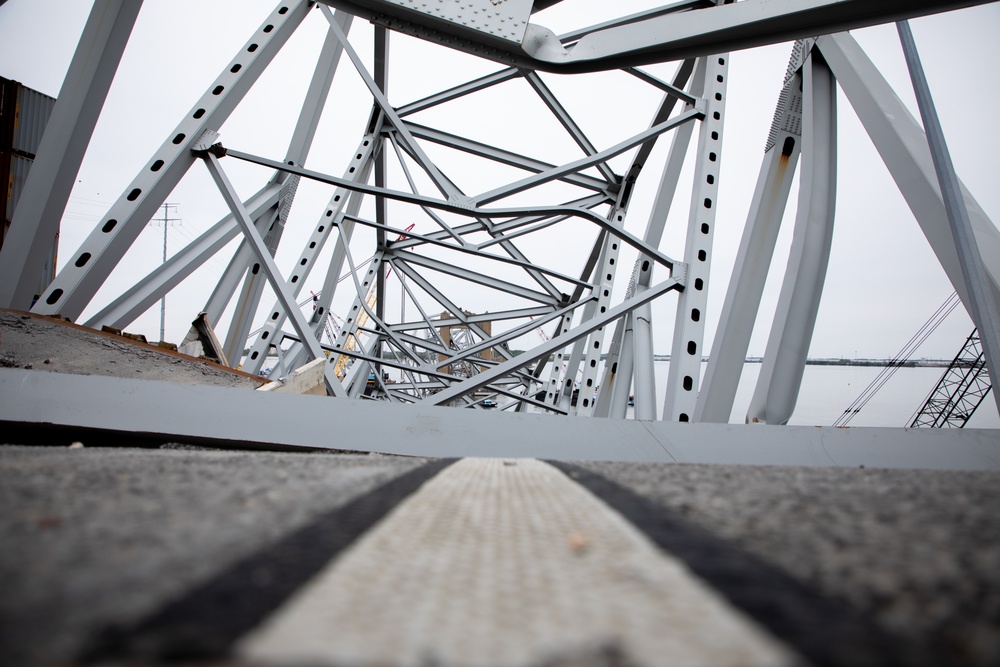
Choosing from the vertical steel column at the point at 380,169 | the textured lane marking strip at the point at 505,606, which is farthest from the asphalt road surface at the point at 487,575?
the vertical steel column at the point at 380,169

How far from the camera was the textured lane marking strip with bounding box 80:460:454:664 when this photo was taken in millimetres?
466

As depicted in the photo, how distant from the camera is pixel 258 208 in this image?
21.9 ft

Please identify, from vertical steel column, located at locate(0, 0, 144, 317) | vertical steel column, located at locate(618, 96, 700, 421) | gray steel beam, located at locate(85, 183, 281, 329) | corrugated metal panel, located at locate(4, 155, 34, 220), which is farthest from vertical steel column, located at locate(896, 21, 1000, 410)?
corrugated metal panel, located at locate(4, 155, 34, 220)

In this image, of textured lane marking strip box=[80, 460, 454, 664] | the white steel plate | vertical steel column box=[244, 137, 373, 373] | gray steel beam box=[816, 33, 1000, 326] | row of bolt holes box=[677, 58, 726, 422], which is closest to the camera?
textured lane marking strip box=[80, 460, 454, 664]

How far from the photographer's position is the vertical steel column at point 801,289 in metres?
4.44

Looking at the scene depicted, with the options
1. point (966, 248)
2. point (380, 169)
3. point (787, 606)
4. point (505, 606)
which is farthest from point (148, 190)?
point (380, 169)

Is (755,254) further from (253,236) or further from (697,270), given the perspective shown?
(253,236)

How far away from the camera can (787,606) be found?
1.82 ft

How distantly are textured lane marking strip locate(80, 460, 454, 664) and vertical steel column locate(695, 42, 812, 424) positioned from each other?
446 centimetres

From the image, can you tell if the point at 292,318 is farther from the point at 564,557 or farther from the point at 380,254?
the point at 380,254

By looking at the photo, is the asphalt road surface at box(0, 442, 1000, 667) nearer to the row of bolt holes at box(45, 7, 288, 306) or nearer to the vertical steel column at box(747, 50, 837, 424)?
the vertical steel column at box(747, 50, 837, 424)

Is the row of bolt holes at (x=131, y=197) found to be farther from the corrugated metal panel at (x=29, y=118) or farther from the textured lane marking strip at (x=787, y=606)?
the corrugated metal panel at (x=29, y=118)

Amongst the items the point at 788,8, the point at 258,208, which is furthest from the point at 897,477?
the point at 258,208

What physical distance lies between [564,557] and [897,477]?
3.52ft
